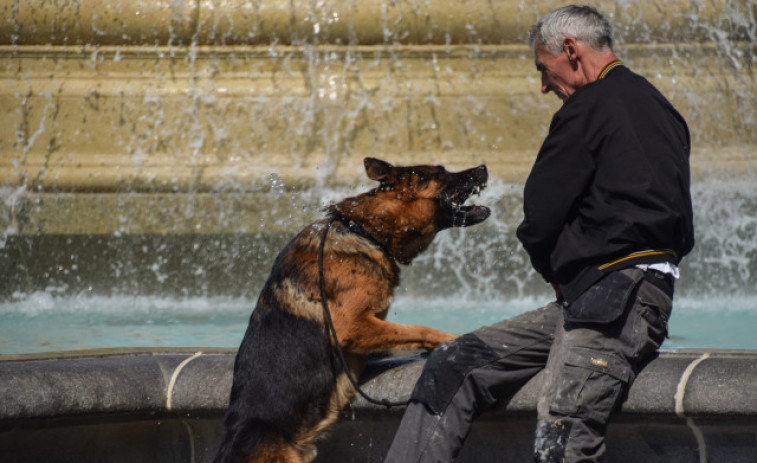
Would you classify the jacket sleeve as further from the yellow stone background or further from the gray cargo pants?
the yellow stone background

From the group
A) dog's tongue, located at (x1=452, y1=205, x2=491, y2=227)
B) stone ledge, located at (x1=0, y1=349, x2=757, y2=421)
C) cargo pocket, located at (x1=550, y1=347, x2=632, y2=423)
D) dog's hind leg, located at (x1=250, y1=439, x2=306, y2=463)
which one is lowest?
dog's hind leg, located at (x1=250, y1=439, x2=306, y2=463)

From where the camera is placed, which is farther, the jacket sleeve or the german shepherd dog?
the german shepherd dog

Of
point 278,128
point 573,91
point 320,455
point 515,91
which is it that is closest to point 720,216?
point 515,91

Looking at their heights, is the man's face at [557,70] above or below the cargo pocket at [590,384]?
above

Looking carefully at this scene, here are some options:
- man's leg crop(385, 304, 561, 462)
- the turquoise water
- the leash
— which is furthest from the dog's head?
the turquoise water

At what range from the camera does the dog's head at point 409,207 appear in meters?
3.60

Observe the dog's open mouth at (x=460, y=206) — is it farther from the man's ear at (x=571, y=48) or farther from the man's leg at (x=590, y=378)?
the man's leg at (x=590, y=378)

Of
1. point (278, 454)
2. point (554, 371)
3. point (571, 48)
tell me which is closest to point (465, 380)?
point (554, 371)

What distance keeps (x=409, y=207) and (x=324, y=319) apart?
2.33 ft

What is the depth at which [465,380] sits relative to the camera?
2.88 meters

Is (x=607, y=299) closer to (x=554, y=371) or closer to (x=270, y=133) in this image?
(x=554, y=371)

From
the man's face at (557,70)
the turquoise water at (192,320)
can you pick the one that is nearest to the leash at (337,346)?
the man's face at (557,70)

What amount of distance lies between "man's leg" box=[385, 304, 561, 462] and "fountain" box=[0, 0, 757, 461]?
322 centimetres

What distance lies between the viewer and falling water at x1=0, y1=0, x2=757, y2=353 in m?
6.31
